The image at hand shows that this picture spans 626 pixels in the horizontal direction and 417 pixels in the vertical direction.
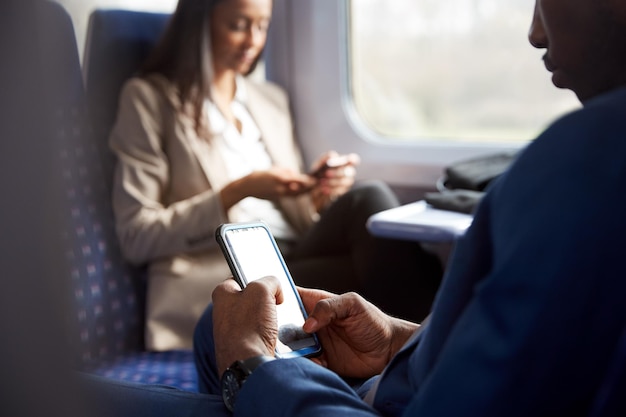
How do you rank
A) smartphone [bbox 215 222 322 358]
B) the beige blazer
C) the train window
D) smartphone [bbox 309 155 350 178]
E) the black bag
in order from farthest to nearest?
the train window < smartphone [bbox 309 155 350 178] < the beige blazer < the black bag < smartphone [bbox 215 222 322 358]

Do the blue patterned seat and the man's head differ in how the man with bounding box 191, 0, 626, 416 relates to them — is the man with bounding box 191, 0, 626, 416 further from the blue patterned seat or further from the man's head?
the blue patterned seat

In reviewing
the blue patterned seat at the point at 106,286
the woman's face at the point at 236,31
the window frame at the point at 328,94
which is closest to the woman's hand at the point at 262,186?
the blue patterned seat at the point at 106,286

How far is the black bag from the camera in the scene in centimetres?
169

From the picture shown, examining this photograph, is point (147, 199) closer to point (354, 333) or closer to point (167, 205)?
point (167, 205)

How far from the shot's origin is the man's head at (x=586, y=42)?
0.72 m

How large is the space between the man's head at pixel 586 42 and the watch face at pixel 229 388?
1.35ft

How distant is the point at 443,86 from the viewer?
2.38 m

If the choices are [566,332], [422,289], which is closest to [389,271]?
[422,289]

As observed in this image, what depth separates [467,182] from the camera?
1.84 meters

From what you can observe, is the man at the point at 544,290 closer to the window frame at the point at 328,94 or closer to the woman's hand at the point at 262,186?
the woman's hand at the point at 262,186

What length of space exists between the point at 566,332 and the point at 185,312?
1.38 meters

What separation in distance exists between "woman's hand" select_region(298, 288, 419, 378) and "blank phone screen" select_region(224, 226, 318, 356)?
2 cm

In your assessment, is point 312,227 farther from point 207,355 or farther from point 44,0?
point 44,0

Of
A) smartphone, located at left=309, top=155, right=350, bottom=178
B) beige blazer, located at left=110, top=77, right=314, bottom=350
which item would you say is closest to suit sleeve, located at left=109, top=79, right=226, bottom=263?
beige blazer, located at left=110, top=77, right=314, bottom=350
